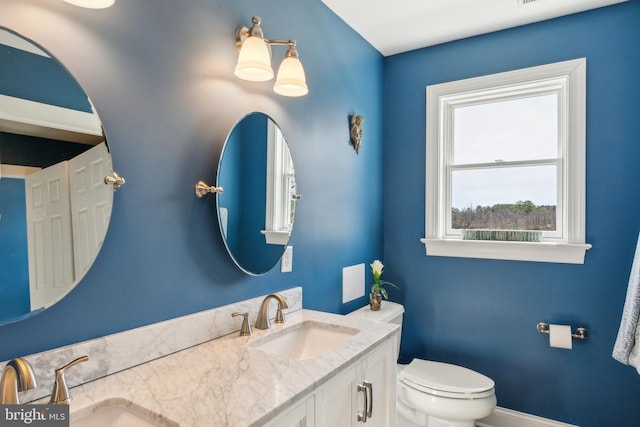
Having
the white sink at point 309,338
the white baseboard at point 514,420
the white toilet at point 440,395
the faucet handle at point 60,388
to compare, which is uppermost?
the faucet handle at point 60,388

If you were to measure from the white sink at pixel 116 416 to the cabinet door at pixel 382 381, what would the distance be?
0.73 metres

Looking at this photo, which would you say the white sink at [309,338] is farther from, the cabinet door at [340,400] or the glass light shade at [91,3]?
the glass light shade at [91,3]

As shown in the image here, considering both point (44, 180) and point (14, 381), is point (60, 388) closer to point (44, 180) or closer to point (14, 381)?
point (14, 381)

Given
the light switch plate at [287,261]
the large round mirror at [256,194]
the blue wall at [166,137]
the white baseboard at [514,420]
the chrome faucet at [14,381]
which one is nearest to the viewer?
the chrome faucet at [14,381]

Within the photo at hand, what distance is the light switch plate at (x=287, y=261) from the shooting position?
177cm

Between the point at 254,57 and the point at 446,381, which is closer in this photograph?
the point at 254,57

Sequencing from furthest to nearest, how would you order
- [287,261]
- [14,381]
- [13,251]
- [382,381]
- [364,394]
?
[287,261], [382,381], [364,394], [13,251], [14,381]

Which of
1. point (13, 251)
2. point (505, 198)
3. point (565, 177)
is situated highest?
point (565, 177)

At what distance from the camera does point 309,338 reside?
1.64 meters

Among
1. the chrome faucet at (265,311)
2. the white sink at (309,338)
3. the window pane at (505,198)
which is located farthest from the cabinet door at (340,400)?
the window pane at (505,198)

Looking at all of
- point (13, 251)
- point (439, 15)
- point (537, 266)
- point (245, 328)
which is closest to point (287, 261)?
point (245, 328)

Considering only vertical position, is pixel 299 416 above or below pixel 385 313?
above

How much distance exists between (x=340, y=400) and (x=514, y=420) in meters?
1.70

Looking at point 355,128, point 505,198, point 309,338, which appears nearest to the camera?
point 309,338
